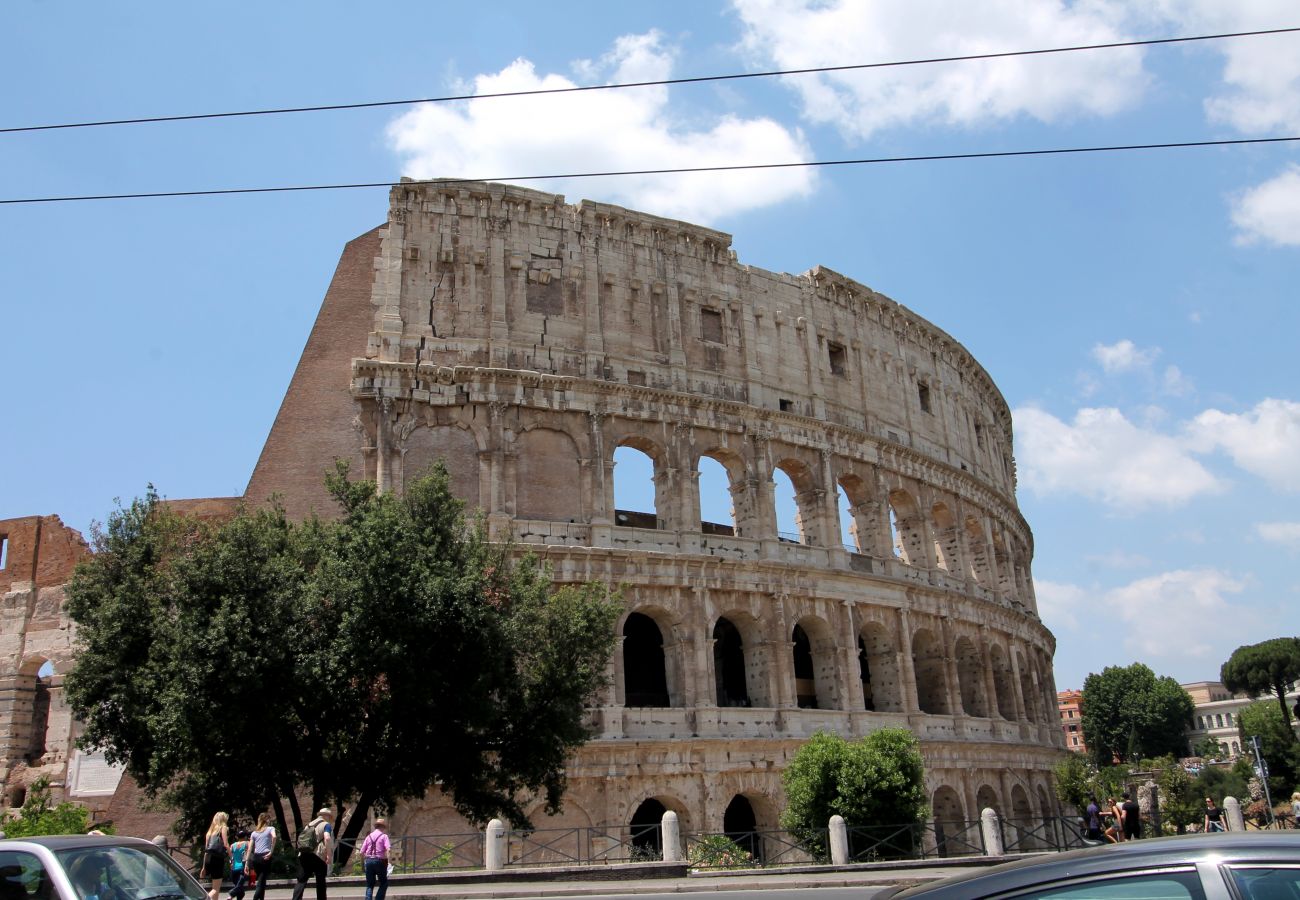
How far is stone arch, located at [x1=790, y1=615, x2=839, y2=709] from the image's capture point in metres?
27.1

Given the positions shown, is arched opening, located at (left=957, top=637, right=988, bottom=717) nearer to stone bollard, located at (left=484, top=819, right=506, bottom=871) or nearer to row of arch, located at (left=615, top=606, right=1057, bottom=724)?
row of arch, located at (left=615, top=606, right=1057, bottom=724)

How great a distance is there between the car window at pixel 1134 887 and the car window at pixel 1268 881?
0.12 metres

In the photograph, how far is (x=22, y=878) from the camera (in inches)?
251

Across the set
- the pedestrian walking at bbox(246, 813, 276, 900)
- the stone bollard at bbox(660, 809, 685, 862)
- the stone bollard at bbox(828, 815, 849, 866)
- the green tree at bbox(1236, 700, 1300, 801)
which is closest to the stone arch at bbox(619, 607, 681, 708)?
the stone bollard at bbox(828, 815, 849, 866)

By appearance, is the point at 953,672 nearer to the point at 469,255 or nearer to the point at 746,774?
the point at 746,774

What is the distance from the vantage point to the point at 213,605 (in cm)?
1753

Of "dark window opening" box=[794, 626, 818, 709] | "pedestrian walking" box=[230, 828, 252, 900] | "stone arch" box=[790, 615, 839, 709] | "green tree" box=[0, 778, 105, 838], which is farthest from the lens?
"dark window opening" box=[794, 626, 818, 709]

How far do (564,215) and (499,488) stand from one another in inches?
303

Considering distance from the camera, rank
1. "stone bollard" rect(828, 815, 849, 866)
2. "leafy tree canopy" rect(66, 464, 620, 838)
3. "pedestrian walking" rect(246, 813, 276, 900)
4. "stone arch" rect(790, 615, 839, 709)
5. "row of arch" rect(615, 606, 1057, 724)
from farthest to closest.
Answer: "stone arch" rect(790, 615, 839, 709), "row of arch" rect(615, 606, 1057, 724), "stone bollard" rect(828, 815, 849, 866), "leafy tree canopy" rect(66, 464, 620, 838), "pedestrian walking" rect(246, 813, 276, 900)

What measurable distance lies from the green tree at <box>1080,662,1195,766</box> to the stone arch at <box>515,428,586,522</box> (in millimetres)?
65432

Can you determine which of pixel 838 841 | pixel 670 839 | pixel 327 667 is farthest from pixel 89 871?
pixel 838 841

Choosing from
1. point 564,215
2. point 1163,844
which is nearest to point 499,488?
point 564,215

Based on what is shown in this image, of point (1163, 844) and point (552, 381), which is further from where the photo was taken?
point (552, 381)

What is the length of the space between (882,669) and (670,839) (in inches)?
512
